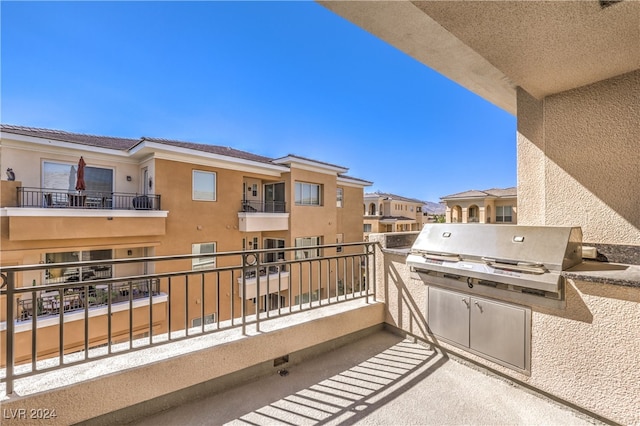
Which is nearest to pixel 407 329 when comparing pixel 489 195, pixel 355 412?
pixel 355 412

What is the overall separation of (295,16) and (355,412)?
8.64m

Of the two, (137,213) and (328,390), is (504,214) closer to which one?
(328,390)

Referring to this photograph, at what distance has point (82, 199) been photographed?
25.4ft

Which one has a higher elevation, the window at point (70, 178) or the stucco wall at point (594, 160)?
the window at point (70, 178)

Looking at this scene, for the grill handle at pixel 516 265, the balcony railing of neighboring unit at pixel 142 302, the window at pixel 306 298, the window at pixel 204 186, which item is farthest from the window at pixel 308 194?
the grill handle at pixel 516 265

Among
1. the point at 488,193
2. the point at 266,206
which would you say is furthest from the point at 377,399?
the point at 488,193

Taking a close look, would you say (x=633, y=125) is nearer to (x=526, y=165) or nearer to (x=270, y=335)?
(x=526, y=165)

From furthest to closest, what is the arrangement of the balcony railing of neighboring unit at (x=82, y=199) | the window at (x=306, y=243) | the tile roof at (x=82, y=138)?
the window at (x=306, y=243) < the tile roof at (x=82, y=138) < the balcony railing of neighboring unit at (x=82, y=199)

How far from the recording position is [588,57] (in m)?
2.04

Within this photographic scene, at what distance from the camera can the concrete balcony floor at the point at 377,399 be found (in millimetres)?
1872

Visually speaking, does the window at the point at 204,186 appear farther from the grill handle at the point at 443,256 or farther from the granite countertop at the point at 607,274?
the granite countertop at the point at 607,274

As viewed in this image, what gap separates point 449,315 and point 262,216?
9211mm

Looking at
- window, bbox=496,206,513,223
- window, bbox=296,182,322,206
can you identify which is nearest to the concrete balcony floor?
window, bbox=296,182,322,206

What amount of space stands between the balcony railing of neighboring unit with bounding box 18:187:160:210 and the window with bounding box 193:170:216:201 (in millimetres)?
1381
